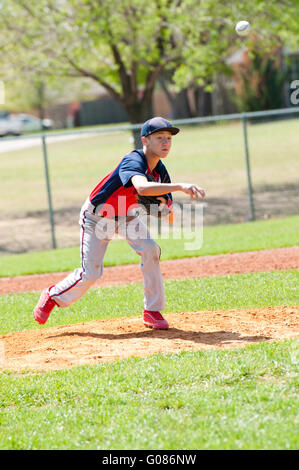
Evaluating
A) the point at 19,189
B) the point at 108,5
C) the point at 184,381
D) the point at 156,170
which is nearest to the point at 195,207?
the point at 108,5

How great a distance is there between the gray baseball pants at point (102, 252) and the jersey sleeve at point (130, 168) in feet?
2.08

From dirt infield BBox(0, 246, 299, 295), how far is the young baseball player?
9.42 feet

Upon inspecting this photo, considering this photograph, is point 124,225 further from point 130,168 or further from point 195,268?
point 195,268

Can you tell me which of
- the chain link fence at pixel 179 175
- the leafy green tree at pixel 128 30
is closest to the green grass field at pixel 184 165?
the chain link fence at pixel 179 175

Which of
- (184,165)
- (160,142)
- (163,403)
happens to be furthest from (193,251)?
(184,165)

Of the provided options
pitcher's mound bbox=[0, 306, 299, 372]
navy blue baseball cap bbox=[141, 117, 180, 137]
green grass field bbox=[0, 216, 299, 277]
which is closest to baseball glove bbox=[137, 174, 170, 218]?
navy blue baseball cap bbox=[141, 117, 180, 137]

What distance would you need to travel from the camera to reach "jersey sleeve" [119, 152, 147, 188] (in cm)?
537

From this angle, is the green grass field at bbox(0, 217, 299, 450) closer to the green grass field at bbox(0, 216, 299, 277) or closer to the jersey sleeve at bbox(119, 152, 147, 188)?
the jersey sleeve at bbox(119, 152, 147, 188)

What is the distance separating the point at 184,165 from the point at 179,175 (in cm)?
224

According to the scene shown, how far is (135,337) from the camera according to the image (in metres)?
5.96

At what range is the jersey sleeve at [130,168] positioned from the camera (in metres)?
5.37

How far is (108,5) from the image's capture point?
1449 cm

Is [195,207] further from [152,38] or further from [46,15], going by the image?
[46,15]

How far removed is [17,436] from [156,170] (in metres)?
2.69
